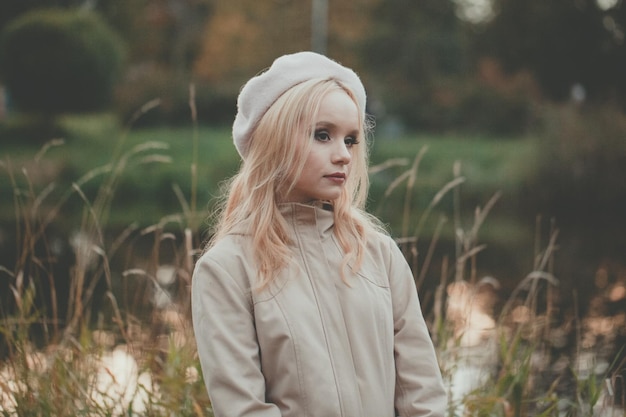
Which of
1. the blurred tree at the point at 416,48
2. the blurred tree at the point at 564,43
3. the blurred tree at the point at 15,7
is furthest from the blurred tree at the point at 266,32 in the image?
the blurred tree at the point at 15,7

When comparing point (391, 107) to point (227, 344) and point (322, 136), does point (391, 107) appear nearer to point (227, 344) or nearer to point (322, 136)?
point (322, 136)

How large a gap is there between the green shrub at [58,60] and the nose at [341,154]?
15587mm

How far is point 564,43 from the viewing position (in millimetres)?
25344

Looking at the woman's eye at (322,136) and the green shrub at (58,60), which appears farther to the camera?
the green shrub at (58,60)

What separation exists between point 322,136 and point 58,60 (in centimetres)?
1561

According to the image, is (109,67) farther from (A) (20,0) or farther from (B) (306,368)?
(B) (306,368)

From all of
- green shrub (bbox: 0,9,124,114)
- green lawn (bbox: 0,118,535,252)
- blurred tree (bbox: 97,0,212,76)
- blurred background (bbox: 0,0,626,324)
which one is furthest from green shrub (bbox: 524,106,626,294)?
blurred tree (bbox: 97,0,212,76)

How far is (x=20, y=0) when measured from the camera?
1895 cm

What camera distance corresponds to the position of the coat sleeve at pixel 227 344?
196cm

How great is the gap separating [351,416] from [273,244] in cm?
43

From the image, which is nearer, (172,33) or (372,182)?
(372,182)

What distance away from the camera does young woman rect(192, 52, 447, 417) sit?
1997 mm

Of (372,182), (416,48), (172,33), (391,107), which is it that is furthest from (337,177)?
(172,33)

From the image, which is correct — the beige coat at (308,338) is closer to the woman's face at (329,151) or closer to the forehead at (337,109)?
the woman's face at (329,151)
